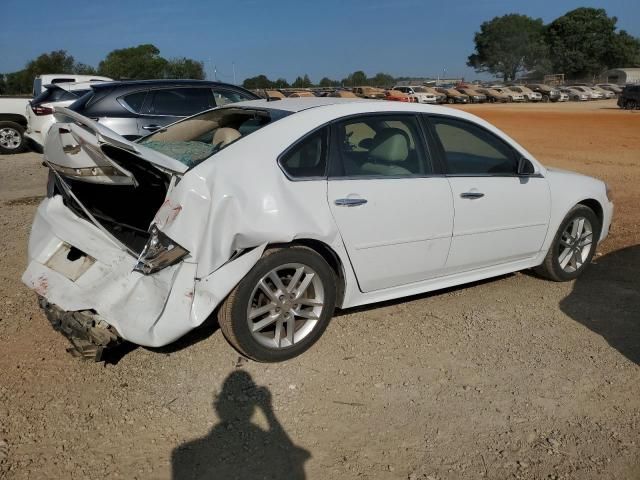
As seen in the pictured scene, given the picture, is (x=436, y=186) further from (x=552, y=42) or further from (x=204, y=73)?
(x=552, y=42)

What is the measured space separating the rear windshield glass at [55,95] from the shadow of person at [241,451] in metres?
10.5

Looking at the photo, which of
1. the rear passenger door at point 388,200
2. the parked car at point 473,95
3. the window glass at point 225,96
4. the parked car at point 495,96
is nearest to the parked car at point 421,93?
the parked car at point 473,95

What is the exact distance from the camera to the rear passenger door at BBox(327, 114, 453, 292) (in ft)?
12.6

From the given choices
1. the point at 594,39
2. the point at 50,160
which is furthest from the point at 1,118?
the point at 594,39

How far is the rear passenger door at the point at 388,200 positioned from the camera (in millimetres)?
3836

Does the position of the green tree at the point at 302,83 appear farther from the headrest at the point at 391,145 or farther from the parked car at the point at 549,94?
the headrest at the point at 391,145

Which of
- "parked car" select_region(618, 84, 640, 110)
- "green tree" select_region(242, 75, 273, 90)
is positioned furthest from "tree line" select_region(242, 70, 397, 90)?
"parked car" select_region(618, 84, 640, 110)

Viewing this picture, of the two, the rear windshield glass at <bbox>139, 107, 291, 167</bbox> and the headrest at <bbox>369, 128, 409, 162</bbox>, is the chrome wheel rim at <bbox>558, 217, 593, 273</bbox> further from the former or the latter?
the rear windshield glass at <bbox>139, 107, 291, 167</bbox>

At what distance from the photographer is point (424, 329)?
4.33 meters

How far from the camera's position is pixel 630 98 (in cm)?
3906

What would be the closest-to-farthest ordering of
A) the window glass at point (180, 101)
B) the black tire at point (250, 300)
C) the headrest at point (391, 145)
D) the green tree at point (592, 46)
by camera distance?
the black tire at point (250, 300)
the headrest at point (391, 145)
the window glass at point (180, 101)
the green tree at point (592, 46)

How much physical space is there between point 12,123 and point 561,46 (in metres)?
110

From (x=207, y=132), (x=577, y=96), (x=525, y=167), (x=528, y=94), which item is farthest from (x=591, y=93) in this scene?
(x=207, y=132)

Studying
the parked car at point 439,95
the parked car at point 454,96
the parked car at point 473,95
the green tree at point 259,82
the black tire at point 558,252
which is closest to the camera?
the black tire at point 558,252
